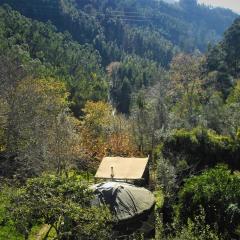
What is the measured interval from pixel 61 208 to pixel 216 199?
6.92 meters

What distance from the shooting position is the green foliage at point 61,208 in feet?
56.1

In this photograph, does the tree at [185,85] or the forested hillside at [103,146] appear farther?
the tree at [185,85]

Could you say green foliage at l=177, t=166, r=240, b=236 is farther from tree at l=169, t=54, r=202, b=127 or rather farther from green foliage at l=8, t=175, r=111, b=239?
tree at l=169, t=54, r=202, b=127

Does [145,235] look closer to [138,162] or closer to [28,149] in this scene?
[138,162]

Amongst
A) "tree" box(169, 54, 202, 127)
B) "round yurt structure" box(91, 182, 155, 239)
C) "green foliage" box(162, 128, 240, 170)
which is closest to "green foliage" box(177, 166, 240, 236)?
"round yurt structure" box(91, 182, 155, 239)

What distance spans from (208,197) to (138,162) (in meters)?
10.3

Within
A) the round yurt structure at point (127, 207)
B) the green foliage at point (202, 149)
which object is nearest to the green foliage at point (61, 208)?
the round yurt structure at point (127, 207)

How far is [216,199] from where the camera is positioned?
790 inches

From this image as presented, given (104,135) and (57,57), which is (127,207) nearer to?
(104,135)

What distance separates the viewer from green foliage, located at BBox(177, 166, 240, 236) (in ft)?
65.0

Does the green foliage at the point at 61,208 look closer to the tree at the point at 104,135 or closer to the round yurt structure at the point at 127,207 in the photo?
the round yurt structure at the point at 127,207

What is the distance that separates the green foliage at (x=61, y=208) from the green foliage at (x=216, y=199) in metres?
4.38

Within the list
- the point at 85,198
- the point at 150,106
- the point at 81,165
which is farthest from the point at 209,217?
the point at 150,106

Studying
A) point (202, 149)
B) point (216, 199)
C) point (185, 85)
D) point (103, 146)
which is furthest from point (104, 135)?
point (216, 199)
